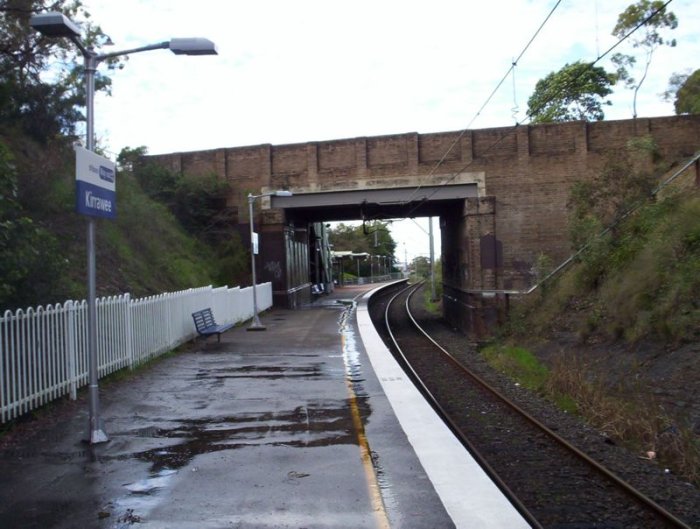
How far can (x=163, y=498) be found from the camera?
5.27 m

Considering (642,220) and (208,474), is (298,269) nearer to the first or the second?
(642,220)

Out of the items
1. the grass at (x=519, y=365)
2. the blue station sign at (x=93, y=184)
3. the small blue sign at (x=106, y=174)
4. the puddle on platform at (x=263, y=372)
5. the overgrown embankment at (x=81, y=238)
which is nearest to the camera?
the blue station sign at (x=93, y=184)

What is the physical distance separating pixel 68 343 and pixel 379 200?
2087cm

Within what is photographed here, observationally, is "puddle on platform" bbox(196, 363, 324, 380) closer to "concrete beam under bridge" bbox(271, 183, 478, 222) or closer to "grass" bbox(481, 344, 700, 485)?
"grass" bbox(481, 344, 700, 485)

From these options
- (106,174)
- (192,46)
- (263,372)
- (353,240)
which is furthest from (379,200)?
(353,240)

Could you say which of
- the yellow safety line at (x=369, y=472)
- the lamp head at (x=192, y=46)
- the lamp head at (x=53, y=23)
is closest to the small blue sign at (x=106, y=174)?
the lamp head at (x=53, y=23)

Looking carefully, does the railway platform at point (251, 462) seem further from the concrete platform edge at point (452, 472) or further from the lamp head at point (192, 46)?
the lamp head at point (192, 46)

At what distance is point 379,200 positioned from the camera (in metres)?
29.1

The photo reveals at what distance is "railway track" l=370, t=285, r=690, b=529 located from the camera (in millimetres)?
5980

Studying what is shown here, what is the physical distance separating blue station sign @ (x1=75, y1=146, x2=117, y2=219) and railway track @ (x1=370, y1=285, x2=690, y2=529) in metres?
5.00

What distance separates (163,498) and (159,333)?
9.12 meters

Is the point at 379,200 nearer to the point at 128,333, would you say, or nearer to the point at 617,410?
the point at 128,333

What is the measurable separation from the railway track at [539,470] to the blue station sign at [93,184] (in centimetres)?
500

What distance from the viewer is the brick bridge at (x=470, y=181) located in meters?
26.6
